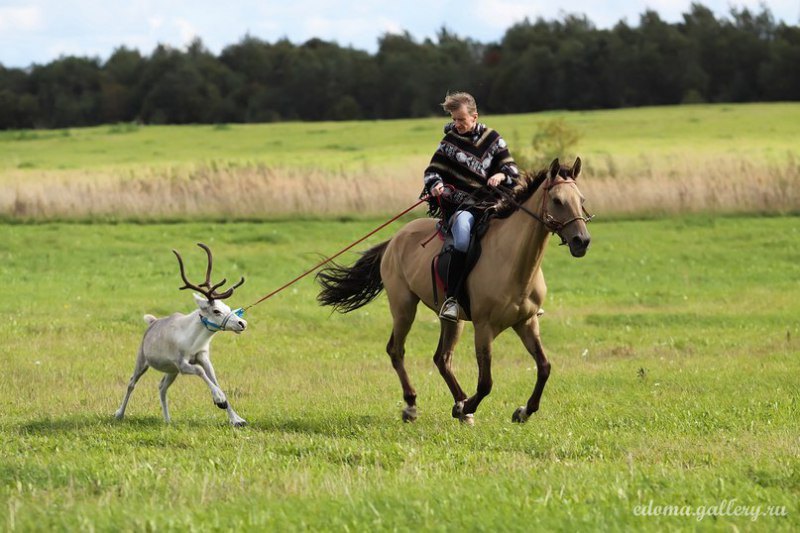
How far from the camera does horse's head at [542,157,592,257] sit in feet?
33.8

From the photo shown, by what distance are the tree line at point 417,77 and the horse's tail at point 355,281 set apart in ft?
239

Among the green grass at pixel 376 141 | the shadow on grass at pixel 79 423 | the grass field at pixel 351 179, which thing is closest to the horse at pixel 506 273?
the shadow on grass at pixel 79 423

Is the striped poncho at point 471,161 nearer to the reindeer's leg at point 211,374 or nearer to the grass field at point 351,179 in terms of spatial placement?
the reindeer's leg at point 211,374

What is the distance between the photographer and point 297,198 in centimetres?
3206

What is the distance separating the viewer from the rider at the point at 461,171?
11.5 meters

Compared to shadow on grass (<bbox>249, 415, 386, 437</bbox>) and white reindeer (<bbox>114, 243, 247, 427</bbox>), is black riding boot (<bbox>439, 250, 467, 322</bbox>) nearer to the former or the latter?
shadow on grass (<bbox>249, 415, 386, 437</bbox>)

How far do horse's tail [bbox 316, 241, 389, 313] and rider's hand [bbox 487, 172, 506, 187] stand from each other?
216cm

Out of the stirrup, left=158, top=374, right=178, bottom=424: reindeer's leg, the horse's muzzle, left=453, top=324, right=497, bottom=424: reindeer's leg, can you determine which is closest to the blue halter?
left=158, top=374, right=178, bottom=424: reindeer's leg

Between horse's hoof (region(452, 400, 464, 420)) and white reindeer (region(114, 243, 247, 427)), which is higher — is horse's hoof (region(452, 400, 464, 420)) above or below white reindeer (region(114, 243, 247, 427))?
below

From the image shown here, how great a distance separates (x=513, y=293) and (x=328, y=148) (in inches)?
1812

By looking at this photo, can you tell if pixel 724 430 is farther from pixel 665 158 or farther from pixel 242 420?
pixel 665 158

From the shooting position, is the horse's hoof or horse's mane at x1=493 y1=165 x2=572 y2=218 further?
the horse's hoof

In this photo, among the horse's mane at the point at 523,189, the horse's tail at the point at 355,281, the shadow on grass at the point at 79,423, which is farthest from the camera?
the horse's tail at the point at 355,281

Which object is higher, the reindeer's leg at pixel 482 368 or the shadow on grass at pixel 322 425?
the reindeer's leg at pixel 482 368
